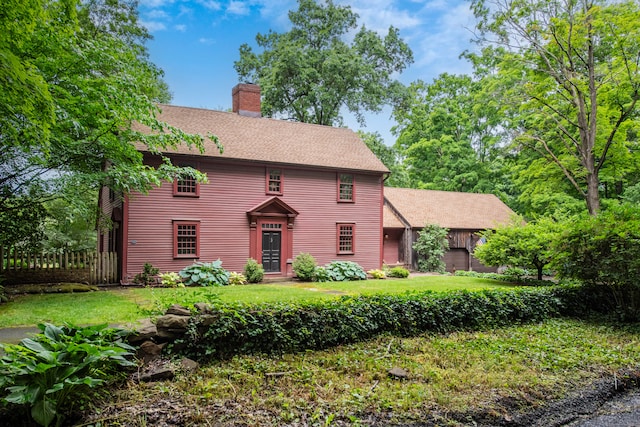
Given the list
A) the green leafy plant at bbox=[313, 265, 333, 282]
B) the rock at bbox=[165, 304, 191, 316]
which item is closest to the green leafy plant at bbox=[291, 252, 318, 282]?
the green leafy plant at bbox=[313, 265, 333, 282]

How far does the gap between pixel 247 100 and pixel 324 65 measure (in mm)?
9176

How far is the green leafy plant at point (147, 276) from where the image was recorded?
1604 centimetres

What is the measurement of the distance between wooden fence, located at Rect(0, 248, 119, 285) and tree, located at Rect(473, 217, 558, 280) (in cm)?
1566

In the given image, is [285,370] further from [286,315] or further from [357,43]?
[357,43]

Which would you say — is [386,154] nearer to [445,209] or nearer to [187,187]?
[445,209]

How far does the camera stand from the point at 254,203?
62.0 ft

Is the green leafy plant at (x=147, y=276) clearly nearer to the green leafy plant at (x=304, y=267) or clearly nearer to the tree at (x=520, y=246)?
the green leafy plant at (x=304, y=267)

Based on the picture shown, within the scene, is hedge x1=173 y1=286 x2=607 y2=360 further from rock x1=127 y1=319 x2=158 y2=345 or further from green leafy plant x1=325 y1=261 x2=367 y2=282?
green leafy plant x1=325 y1=261 x2=367 y2=282

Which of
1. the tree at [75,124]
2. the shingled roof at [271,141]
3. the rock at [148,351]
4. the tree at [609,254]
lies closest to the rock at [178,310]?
the rock at [148,351]

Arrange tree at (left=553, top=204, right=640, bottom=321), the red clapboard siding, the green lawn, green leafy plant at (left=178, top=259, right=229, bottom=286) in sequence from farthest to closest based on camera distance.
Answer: the red clapboard siding < green leafy plant at (left=178, top=259, right=229, bottom=286) < tree at (left=553, top=204, right=640, bottom=321) < the green lawn

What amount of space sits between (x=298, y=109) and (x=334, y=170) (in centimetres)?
1189

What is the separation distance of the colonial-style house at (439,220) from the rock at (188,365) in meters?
20.8

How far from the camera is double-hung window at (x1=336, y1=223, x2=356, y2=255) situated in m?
20.9

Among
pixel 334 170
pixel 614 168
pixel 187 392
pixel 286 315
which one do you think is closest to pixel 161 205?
pixel 334 170
